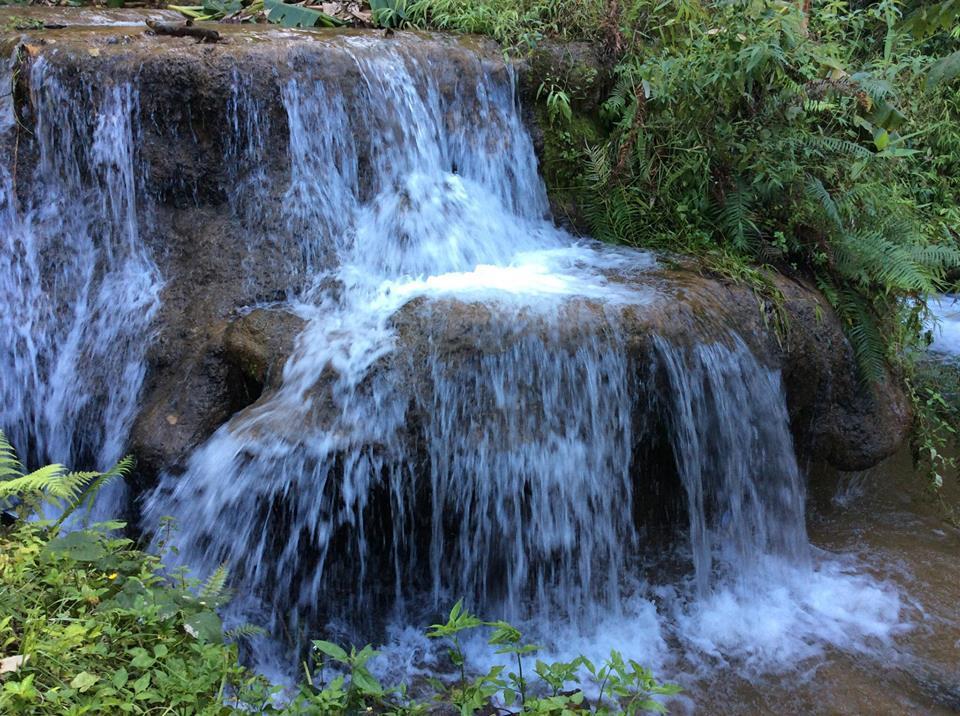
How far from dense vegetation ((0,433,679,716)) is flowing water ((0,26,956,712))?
86 centimetres

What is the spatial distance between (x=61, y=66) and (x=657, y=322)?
12.8ft

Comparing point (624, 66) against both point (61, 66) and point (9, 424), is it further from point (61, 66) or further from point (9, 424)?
point (9, 424)

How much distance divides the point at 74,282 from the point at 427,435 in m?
2.56

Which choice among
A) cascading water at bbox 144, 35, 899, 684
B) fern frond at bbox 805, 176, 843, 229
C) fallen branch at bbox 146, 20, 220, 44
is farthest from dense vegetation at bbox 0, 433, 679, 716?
fallen branch at bbox 146, 20, 220, 44

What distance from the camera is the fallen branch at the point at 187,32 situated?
213 inches

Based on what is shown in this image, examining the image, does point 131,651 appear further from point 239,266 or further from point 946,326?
point 946,326

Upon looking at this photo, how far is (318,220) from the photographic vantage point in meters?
5.16

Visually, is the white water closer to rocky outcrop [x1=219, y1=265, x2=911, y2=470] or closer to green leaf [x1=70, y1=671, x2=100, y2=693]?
rocky outcrop [x1=219, y1=265, x2=911, y2=470]

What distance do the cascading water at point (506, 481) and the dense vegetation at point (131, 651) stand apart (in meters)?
0.76

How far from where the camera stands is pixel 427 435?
391cm

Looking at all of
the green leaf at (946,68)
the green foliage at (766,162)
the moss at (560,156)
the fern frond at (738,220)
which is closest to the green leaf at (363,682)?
the green leaf at (946,68)

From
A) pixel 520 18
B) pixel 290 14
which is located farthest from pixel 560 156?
pixel 290 14

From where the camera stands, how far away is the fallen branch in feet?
17.8

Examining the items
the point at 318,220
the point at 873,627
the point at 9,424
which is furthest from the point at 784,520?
the point at 9,424
